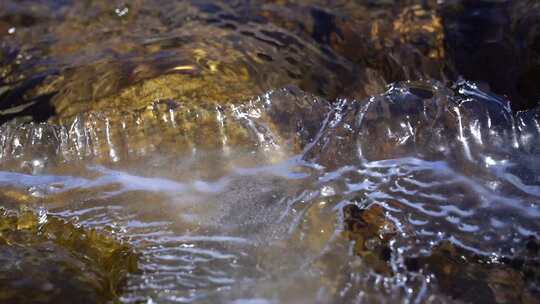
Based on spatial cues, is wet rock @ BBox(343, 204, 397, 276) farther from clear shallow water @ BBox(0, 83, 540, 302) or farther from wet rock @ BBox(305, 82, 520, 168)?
wet rock @ BBox(305, 82, 520, 168)

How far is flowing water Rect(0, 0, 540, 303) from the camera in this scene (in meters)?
1.90

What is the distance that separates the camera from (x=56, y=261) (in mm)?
1883

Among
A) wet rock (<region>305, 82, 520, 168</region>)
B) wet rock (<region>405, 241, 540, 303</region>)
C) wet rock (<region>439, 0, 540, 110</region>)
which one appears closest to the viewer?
wet rock (<region>405, 241, 540, 303</region>)

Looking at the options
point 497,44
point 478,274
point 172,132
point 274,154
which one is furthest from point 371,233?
point 497,44

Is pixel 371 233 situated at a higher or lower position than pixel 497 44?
lower

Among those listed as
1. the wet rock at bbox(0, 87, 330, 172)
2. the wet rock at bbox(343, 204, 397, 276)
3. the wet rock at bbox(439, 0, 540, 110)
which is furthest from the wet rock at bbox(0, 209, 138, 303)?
the wet rock at bbox(439, 0, 540, 110)

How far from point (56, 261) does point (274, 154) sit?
3.37 feet

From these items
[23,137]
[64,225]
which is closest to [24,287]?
[64,225]

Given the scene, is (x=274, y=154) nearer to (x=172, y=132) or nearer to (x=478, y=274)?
(x=172, y=132)

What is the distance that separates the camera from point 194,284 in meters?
1.88

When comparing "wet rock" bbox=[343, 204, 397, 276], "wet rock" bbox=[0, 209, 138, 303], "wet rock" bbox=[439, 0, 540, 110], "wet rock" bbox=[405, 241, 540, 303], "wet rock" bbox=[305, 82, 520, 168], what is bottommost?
"wet rock" bbox=[405, 241, 540, 303]

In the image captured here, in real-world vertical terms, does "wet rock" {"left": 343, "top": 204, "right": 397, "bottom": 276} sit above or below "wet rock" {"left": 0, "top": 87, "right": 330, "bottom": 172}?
below

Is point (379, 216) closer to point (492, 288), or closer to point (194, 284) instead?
point (492, 288)

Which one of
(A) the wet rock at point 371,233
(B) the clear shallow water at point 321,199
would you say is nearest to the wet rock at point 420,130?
(B) the clear shallow water at point 321,199
